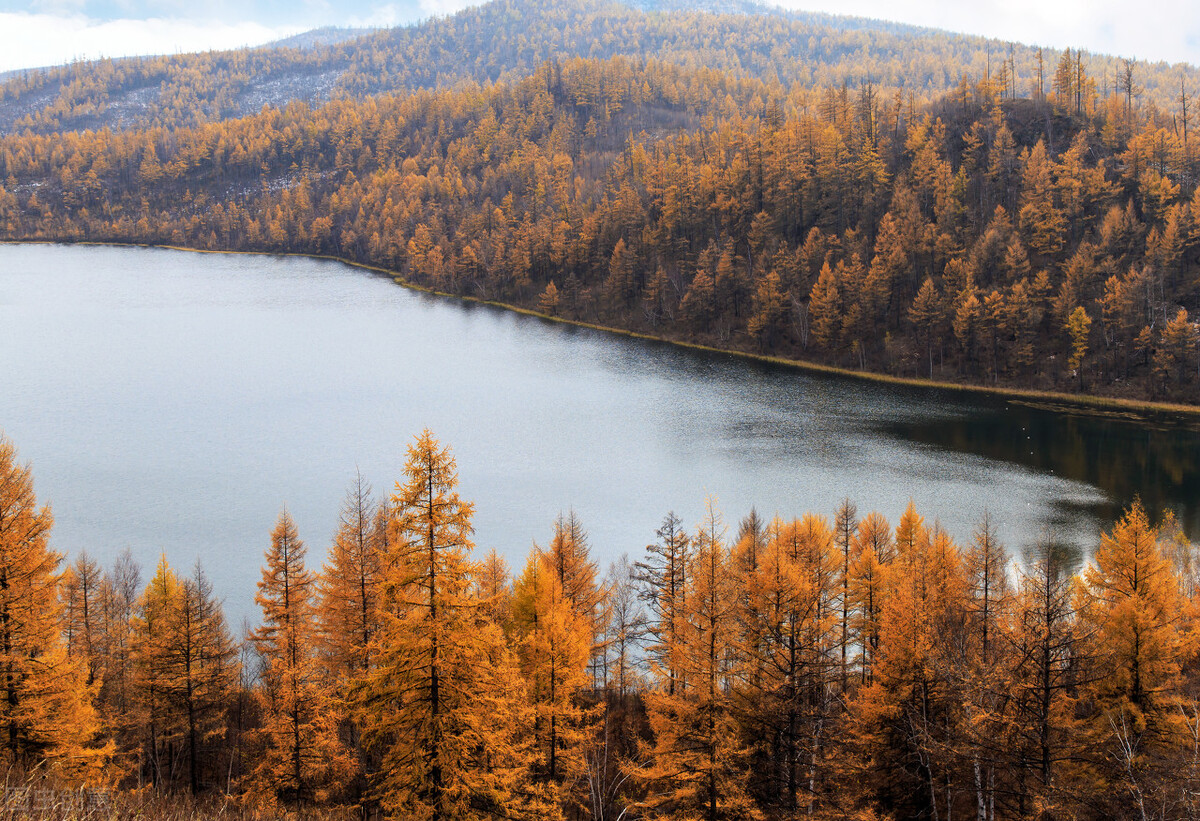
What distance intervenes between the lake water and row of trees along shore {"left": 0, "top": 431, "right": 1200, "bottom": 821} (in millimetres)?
14326

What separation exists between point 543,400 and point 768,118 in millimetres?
66101

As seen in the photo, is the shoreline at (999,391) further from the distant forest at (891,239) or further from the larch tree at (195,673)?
the larch tree at (195,673)

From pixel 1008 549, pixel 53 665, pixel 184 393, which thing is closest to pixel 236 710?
pixel 53 665

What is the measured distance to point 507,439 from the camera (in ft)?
211

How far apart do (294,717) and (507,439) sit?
4052 cm

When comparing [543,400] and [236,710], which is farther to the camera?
[543,400]

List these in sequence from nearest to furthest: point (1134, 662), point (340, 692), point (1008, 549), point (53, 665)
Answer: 1. point (53, 665)
2. point (1134, 662)
3. point (340, 692)
4. point (1008, 549)

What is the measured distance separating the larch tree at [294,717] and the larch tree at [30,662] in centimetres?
510

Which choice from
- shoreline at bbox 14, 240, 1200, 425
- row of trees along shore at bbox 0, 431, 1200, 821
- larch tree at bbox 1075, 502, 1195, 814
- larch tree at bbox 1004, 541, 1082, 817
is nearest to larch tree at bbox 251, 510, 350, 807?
row of trees along shore at bbox 0, 431, 1200, 821

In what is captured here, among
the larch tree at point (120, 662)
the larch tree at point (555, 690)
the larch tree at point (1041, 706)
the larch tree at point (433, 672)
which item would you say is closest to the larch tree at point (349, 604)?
the larch tree at point (555, 690)

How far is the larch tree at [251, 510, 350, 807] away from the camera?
944 inches

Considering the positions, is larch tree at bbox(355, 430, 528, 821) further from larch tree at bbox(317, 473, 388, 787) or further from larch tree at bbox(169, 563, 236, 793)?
larch tree at bbox(169, 563, 236, 793)

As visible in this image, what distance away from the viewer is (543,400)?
75438 millimetres

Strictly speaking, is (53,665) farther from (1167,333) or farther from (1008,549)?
(1167,333)
